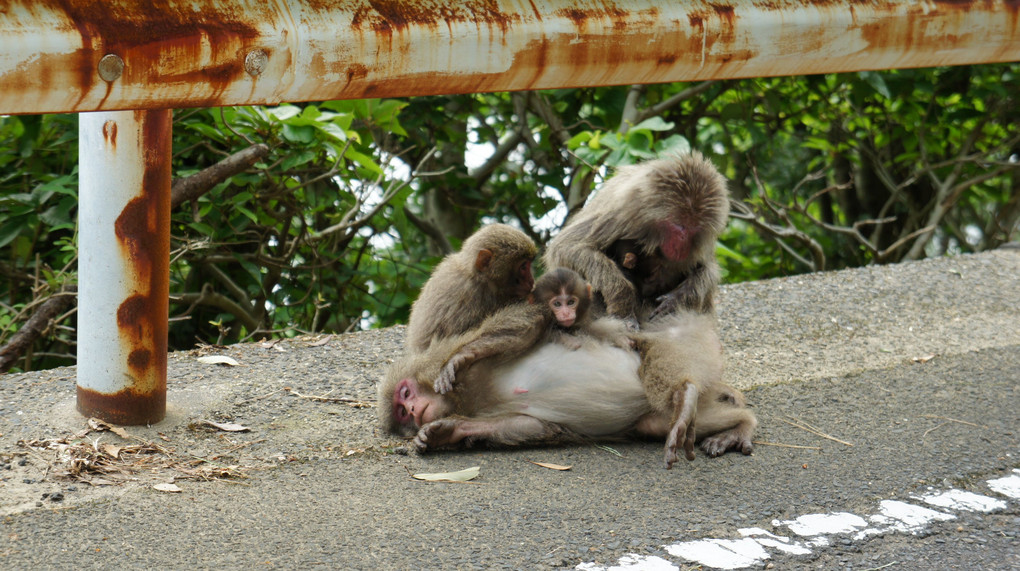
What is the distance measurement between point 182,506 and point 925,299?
4563mm

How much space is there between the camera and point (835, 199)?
12570 millimetres

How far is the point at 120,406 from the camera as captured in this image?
362 centimetres

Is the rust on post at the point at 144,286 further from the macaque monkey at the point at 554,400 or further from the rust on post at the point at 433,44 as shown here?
the rust on post at the point at 433,44

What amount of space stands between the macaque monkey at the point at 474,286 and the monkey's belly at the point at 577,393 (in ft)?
1.26

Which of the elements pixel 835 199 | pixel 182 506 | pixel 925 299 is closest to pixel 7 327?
pixel 182 506

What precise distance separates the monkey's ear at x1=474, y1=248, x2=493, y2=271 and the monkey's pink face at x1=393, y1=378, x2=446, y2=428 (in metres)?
0.64

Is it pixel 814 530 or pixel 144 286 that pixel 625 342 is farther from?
pixel 144 286

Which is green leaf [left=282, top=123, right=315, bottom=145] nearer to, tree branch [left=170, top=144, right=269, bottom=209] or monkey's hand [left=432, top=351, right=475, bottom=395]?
tree branch [left=170, top=144, right=269, bottom=209]

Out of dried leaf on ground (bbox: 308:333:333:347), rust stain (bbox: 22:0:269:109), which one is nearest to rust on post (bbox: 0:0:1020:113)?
rust stain (bbox: 22:0:269:109)

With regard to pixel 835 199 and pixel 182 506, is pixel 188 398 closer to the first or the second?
pixel 182 506

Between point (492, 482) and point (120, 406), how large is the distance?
1.38 m

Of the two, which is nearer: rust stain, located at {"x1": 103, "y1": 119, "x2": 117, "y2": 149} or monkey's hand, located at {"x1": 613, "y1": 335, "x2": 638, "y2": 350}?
rust stain, located at {"x1": 103, "y1": 119, "x2": 117, "y2": 149}

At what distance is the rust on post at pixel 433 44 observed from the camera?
214 centimetres

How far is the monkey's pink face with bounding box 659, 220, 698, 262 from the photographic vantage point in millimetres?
4406
